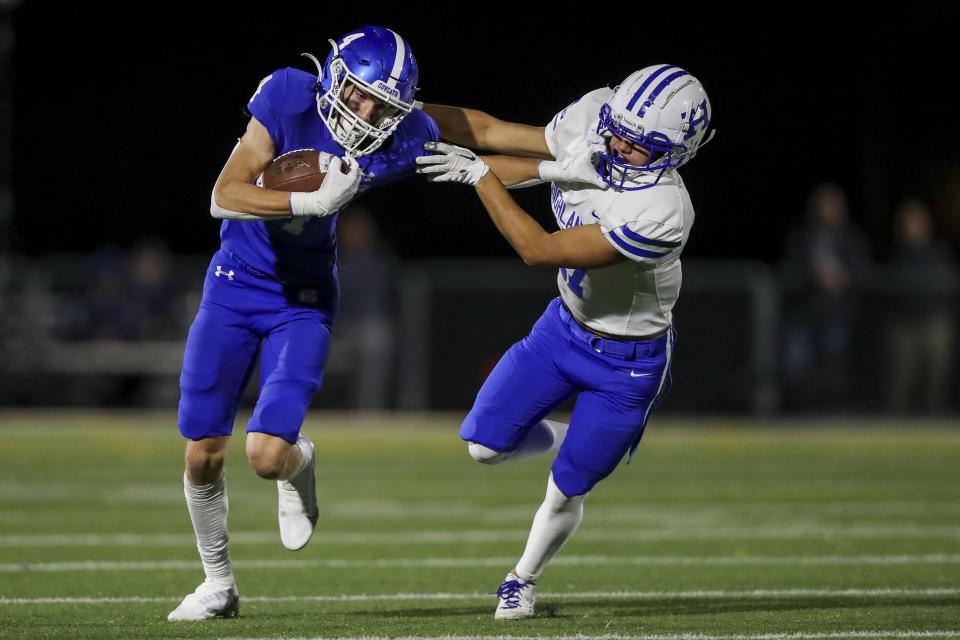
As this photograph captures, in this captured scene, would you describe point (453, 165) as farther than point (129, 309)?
No

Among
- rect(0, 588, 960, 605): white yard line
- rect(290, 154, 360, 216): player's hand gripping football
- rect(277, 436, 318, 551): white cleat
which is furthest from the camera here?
rect(0, 588, 960, 605): white yard line

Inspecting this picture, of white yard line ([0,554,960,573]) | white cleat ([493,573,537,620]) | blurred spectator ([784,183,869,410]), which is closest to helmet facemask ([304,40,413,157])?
white cleat ([493,573,537,620])

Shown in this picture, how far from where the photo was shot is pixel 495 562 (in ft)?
21.2

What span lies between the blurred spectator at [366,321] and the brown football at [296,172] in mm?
7226

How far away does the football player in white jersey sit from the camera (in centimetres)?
485

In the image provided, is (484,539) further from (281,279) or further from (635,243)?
(635,243)

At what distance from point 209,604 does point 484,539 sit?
7.42 ft

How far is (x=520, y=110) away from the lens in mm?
14344

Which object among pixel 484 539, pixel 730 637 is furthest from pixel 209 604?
pixel 484 539

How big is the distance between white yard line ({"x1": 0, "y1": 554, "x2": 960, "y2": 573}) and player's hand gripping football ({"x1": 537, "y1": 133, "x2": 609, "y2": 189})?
6.32 ft

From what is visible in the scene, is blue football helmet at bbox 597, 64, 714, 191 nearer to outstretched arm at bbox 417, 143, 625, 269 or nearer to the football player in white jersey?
the football player in white jersey

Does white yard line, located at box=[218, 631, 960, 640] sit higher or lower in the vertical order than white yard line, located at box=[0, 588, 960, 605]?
higher

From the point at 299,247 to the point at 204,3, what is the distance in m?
11.9

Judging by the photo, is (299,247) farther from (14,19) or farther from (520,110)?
(14,19)
